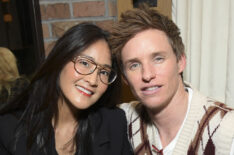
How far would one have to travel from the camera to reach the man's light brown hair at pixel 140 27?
4.40ft

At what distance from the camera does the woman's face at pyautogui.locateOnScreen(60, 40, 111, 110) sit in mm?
1341

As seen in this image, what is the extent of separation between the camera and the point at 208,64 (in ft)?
5.32

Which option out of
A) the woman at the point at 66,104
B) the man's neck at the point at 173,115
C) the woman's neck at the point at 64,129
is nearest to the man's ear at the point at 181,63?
the man's neck at the point at 173,115

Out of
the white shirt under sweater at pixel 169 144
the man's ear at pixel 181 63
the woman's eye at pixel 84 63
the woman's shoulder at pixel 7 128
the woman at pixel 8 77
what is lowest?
the white shirt under sweater at pixel 169 144

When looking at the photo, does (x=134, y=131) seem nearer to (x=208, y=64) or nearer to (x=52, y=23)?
(x=208, y=64)

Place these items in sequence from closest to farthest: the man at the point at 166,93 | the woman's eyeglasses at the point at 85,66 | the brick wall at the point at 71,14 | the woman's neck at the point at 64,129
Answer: the man at the point at 166,93
the woman's eyeglasses at the point at 85,66
the woman's neck at the point at 64,129
the brick wall at the point at 71,14

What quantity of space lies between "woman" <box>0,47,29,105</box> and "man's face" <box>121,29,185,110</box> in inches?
32.3

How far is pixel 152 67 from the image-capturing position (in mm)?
1285

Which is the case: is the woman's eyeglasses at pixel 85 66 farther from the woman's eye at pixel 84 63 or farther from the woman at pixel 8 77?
the woman at pixel 8 77

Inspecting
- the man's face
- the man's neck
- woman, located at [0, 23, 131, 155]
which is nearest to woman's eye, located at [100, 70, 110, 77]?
woman, located at [0, 23, 131, 155]

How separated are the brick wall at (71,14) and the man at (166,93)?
305 mm

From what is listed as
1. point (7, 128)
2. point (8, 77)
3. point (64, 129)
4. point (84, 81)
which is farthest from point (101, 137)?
point (8, 77)

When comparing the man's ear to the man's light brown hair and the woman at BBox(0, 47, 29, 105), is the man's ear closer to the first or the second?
the man's light brown hair

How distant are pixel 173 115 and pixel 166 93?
158mm
